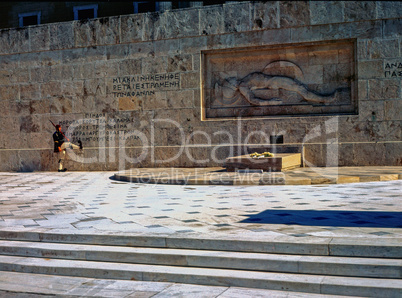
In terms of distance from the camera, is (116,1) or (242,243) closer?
(242,243)

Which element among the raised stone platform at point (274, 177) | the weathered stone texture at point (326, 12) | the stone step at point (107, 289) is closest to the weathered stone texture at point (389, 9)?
the weathered stone texture at point (326, 12)

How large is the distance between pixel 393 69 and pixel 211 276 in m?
12.4

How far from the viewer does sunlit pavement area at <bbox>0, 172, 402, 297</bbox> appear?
5465mm

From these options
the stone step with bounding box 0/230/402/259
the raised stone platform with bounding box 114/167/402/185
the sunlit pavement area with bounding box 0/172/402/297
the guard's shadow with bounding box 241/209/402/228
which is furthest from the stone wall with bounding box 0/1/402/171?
the stone step with bounding box 0/230/402/259

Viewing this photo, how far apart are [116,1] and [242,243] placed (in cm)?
2130

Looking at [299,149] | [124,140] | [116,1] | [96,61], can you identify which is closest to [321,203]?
[299,149]

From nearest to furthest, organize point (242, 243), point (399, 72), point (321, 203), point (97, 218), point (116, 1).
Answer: point (242, 243), point (97, 218), point (321, 203), point (399, 72), point (116, 1)

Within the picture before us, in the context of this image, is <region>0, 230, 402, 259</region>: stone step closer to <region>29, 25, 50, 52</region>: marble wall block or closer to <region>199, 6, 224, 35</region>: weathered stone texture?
<region>199, 6, 224, 35</region>: weathered stone texture

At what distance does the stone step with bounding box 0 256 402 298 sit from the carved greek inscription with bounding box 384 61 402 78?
39.1ft

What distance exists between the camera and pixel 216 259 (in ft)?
18.3

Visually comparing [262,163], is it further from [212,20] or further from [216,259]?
[216,259]

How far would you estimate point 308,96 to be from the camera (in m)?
16.4

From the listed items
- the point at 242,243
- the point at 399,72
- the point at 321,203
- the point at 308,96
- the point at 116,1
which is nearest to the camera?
the point at 242,243

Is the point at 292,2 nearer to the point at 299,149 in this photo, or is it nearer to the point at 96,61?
the point at 299,149
